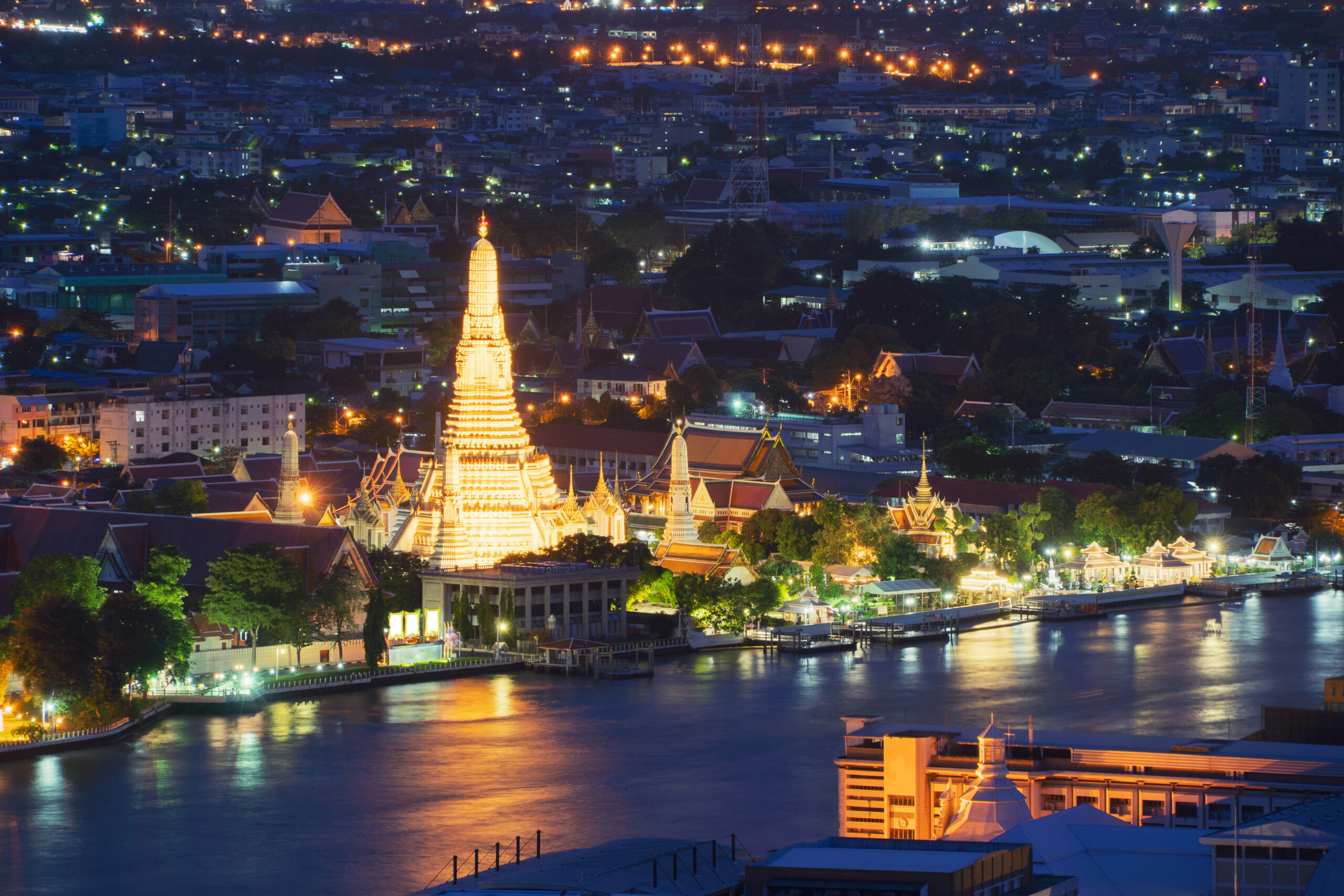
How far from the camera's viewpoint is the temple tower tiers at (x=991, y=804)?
17.6 metres

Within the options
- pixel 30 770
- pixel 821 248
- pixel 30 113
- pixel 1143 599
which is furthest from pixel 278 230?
pixel 30 770

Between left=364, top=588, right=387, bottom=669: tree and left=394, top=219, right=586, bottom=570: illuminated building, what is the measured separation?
2.00m

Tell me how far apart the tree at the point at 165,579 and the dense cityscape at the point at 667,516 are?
0.77 ft

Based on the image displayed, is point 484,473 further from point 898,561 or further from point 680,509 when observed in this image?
point 898,561

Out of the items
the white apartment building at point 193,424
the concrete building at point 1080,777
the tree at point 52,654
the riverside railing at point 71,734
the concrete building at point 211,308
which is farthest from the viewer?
the concrete building at point 211,308

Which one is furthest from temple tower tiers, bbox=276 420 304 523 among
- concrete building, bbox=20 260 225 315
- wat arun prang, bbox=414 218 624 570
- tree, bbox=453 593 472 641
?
concrete building, bbox=20 260 225 315

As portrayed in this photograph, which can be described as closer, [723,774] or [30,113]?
[723,774]

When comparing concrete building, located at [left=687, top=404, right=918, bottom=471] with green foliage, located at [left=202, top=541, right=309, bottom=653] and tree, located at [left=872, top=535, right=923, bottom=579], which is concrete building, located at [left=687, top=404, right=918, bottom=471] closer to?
tree, located at [left=872, top=535, right=923, bottom=579]

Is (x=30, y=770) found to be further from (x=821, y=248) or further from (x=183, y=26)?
(x=183, y=26)

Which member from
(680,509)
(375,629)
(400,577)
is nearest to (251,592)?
(375,629)

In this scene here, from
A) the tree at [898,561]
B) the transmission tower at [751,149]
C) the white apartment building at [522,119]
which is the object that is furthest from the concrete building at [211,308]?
the white apartment building at [522,119]

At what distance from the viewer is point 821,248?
61.2 meters

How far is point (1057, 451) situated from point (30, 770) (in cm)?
1978

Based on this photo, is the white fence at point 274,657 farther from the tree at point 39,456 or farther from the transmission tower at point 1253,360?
the transmission tower at point 1253,360
